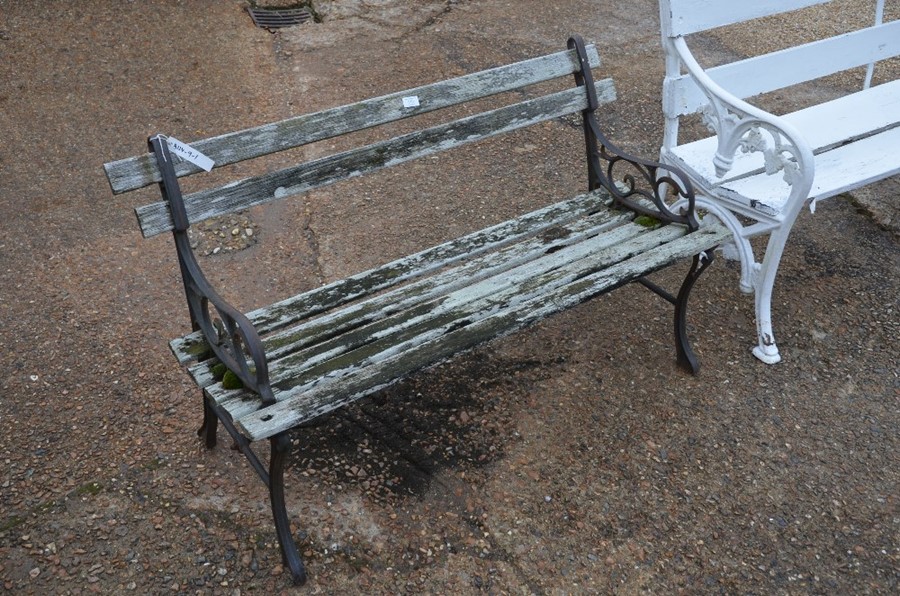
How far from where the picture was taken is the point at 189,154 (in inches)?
94.4

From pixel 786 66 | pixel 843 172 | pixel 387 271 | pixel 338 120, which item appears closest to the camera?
pixel 338 120

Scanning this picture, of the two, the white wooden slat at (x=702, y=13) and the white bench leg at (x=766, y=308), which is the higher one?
the white wooden slat at (x=702, y=13)

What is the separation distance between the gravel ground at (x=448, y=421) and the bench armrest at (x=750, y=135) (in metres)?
0.67

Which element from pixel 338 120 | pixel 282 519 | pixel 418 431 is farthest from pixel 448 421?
pixel 338 120

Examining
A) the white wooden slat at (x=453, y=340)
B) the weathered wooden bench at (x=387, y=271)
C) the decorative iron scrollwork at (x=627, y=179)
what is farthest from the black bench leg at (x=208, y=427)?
the decorative iron scrollwork at (x=627, y=179)

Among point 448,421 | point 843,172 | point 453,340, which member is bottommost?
point 448,421

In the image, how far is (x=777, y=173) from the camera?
3240 millimetres

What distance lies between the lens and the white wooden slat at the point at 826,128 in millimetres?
3291

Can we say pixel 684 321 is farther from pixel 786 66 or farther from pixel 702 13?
pixel 786 66

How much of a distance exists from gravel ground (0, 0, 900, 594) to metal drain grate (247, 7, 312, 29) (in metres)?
1.21

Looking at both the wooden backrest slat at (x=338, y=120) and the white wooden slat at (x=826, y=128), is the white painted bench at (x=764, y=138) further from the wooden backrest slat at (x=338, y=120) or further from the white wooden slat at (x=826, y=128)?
the wooden backrest slat at (x=338, y=120)

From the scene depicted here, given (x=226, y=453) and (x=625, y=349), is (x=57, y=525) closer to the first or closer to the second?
(x=226, y=453)

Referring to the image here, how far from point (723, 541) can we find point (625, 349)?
89cm

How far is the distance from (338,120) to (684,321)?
1388 mm
